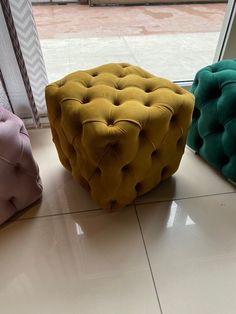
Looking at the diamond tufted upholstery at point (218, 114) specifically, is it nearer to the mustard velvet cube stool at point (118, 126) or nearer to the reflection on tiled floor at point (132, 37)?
the mustard velvet cube stool at point (118, 126)

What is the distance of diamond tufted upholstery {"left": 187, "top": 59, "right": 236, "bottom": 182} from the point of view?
1.12m

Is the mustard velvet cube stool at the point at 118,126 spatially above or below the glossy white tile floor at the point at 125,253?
above

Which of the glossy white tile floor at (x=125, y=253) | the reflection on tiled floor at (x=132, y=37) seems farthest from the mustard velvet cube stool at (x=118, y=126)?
the reflection on tiled floor at (x=132, y=37)

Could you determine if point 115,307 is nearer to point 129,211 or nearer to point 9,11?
point 129,211

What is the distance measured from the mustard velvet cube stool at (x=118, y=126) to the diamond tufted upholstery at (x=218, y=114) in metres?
0.21

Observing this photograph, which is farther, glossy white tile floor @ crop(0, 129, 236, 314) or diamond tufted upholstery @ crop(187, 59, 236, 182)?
diamond tufted upholstery @ crop(187, 59, 236, 182)

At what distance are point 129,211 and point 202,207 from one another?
346 mm

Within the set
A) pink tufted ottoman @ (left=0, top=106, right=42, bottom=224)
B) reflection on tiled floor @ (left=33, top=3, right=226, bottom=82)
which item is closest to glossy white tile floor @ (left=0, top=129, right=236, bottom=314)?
pink tufted ottoman @ (left=0, top=106, right=42, bottom=224)

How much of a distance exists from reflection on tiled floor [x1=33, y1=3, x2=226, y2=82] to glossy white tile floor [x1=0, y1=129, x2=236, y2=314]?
113 centimetres

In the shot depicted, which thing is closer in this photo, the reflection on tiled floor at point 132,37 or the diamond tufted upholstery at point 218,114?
the diamond tufted upholstery at point 218,114

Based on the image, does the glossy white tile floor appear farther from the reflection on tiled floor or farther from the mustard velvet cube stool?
the reflection on tiled floor

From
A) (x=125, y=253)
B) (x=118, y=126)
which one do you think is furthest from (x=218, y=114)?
(x=125, y=253)

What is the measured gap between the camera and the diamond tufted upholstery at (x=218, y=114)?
1120 mm

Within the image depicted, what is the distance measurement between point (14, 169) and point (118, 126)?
18.3 inches
